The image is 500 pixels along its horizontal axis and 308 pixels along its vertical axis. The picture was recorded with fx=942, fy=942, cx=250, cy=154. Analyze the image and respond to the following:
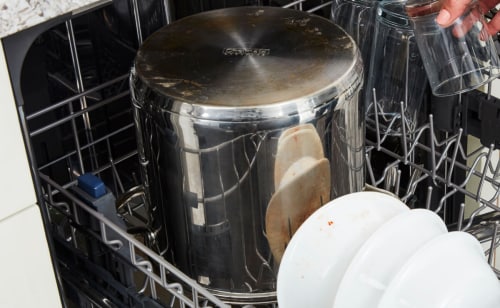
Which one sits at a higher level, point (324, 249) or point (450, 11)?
point (450, 11)

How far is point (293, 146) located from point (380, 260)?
0.46 feet

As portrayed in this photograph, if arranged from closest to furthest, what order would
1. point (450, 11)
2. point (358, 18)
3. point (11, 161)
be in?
1. point (11, 161)
2. point (450, 11)
3. point (358, 18)

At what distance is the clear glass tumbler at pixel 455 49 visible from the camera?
43.5 inches

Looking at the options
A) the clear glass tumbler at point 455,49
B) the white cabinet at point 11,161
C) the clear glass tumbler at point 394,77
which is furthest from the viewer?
the clear glass tumbler at point 394,77

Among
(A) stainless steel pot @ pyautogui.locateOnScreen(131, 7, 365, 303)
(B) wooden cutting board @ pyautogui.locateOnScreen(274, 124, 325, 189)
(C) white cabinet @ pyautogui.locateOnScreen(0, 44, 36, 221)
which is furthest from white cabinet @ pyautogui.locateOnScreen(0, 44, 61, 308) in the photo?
(B) wooden cutting board @ pyautogui.locateOnScreen(274, 124, 325, 189)

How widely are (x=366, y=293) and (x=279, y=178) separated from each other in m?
0.14

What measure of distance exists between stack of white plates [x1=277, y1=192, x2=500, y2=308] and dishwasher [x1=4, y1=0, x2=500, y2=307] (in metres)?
0.10

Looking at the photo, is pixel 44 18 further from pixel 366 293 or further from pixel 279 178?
pixel 366 293

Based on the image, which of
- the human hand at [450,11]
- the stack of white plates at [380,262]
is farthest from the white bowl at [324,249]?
the human hand at [450,11]

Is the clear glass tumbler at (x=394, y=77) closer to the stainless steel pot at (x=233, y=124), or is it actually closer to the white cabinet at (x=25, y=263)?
the stainless steel pot at (x=233, y=124)

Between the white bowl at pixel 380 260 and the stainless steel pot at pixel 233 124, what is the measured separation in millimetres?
114

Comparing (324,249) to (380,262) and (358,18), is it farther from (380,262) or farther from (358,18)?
(358,18)

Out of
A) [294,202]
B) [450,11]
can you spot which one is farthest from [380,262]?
[450,11]

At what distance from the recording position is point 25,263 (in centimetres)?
94
